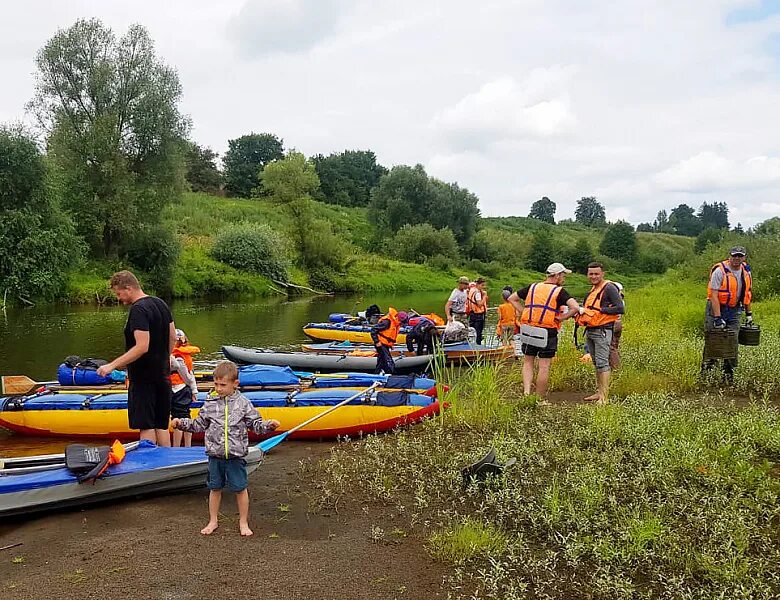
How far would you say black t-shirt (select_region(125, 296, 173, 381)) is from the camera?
518cm

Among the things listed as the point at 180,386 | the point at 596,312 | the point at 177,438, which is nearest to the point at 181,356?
the point at 180,386

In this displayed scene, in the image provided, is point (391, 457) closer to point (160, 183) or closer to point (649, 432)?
point (649, 432)

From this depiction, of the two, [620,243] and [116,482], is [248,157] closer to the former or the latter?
[620,243]

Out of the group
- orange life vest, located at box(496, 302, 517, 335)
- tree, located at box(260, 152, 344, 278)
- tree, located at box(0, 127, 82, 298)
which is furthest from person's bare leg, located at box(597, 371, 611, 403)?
tree, located at box(260, 152, 344, 278)

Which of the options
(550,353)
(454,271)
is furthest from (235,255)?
(550,353)

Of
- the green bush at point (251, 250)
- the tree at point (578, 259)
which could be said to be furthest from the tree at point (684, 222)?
the green bush at point (251, 250)

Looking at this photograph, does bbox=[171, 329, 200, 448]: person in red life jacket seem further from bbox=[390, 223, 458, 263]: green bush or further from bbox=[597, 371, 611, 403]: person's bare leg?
bbox=[390, 223, 458, 263]: green bush

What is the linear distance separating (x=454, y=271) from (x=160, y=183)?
24.6m

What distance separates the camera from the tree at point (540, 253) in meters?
Result: 57.1

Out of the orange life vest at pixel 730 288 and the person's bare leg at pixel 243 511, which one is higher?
the orange life vest at pixel 730 288

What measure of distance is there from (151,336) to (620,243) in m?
65.6

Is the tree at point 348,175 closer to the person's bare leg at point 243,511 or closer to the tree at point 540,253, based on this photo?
the tree at point 540,253

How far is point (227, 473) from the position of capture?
4.36 meters

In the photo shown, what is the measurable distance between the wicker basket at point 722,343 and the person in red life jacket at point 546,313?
2085 millimetres
